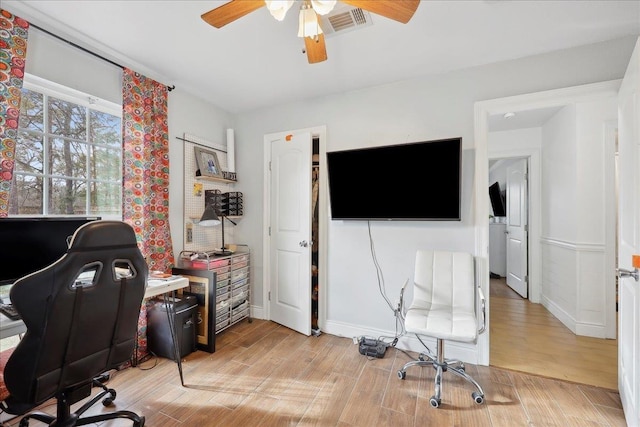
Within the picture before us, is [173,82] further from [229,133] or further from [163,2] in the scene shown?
[163,2]

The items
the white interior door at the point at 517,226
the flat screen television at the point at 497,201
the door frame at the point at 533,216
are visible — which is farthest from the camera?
the flat screen television at the point at 497,201

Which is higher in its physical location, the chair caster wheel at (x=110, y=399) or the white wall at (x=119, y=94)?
the white wall at (x=119, y=94)

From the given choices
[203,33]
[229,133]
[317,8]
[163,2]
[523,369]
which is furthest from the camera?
[229,133]

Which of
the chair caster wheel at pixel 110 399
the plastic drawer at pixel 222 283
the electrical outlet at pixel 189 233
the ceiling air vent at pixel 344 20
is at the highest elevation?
the ceiling air vent at pixel 344 20

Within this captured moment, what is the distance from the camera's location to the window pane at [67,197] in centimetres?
199

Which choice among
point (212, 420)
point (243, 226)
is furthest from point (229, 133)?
point (212, 420)

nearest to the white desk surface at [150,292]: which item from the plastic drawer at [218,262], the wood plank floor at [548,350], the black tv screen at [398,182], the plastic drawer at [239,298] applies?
the plastic drawer at [218,262]

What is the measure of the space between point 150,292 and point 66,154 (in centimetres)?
126

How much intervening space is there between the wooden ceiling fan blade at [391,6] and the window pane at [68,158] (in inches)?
88.0

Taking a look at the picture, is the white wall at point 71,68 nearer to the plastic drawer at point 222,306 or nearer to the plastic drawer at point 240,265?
the plastic drawer at point 240,265

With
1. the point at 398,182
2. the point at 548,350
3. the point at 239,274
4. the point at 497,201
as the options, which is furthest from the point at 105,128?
the point at 497,201

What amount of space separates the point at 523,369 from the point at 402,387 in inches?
41.7

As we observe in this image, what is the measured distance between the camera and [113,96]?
2.31 meters

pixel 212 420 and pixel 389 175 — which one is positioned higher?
pixel 389 175
